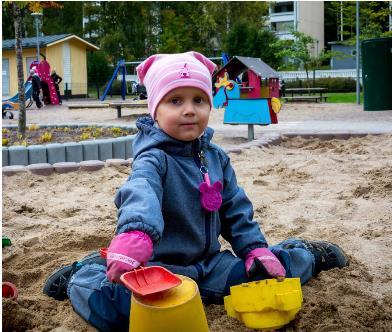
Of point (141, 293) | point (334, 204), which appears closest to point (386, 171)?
point (334, 204)

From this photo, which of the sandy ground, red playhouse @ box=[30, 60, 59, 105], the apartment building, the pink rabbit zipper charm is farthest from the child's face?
the apartment building

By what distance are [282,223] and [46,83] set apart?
1724 cm

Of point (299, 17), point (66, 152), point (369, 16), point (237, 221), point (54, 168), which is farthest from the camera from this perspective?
point (299, 17)

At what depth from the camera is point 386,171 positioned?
4410mm

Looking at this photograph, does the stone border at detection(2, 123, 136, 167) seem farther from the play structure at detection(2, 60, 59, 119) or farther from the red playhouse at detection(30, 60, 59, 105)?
the red playhouse at detection(30, 60, 59, 105)

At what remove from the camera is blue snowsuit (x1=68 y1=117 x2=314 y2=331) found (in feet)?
5.90

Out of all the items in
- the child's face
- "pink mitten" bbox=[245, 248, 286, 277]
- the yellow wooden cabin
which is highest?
the yellow wooden cabin

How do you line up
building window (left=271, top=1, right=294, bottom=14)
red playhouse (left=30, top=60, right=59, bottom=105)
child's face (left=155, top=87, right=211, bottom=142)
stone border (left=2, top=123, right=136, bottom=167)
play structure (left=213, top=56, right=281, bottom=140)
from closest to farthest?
child's face (left=155, top=87, right=211, bottom=142), stone border (left=2, top=123, right=136, bottom=167), play structure (left=213, top=56, right=281, bottom=140), red playhouse (left=30, top=60, right=59, bottom=105), building window (left=271, top=1, right=294, bottom=14)

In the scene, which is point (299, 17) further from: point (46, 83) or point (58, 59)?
point (46, 83)

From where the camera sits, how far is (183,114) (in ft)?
6.31

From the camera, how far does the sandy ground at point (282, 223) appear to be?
185cm

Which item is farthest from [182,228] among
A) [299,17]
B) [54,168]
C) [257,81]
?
[299,17]

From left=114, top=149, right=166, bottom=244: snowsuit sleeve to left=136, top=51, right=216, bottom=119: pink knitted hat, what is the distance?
7.9 inches

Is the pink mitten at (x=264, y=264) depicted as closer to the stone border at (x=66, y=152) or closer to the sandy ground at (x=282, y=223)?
the sandy ground at (x=282, y=223)
